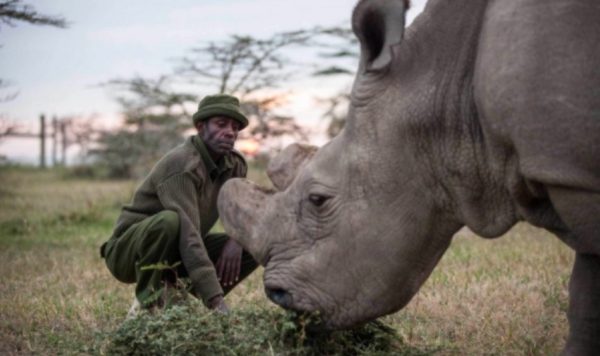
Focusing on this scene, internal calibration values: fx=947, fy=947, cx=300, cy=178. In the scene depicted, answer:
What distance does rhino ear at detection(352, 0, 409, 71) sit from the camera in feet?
11.3

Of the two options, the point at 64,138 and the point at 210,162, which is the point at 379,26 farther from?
the point at 64,138

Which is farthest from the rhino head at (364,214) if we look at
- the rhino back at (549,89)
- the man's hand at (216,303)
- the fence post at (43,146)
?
the fence post at (43,146)

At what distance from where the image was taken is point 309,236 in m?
3.80

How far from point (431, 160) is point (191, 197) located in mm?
2022

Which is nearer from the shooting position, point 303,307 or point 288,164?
point 303,307

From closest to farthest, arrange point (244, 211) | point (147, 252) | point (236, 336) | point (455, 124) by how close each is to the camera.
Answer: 1. point (455, 124)
2. point (244, 211)
3. point (236, 336)
4. point (147, 252)

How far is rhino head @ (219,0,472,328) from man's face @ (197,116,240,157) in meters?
1.44

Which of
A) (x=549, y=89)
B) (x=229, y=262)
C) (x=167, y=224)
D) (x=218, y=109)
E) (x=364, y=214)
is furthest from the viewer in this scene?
(x=229, y=262)

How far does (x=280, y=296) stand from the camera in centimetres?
394

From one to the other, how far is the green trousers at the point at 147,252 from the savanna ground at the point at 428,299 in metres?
0.36

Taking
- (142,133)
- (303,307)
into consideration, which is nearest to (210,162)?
(303,307)

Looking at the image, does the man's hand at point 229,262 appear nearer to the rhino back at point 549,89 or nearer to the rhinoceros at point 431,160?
the rhinoceros at point 431,160

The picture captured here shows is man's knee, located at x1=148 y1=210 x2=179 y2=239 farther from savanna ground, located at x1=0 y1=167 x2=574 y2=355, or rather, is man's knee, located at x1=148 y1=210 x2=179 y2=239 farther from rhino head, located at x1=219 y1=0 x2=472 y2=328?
rhino head, located at x1=219 y1=0 x2=472 y2=328

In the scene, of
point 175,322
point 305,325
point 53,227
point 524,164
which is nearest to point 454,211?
point 524,164
